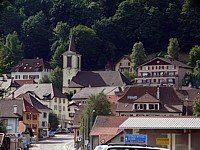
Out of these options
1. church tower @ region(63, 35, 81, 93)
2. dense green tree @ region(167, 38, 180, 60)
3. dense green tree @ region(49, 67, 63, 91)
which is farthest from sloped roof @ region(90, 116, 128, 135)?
dense green tree @ region(167, 38, 180, 60)

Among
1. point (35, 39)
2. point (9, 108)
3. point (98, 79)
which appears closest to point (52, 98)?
point (98, 79)

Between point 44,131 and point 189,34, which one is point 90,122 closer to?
point 44,131

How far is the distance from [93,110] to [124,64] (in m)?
80.1

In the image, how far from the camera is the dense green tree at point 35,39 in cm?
17350

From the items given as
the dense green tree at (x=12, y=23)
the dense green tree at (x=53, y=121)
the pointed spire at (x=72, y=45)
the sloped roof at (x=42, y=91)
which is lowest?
the dense green tree at (x=53, y=121)

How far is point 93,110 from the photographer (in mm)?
78938

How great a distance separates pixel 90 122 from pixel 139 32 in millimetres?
96119

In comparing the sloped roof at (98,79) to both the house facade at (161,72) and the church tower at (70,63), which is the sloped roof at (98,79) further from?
the house facade at (161,72)

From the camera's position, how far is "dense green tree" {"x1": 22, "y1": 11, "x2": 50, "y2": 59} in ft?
569

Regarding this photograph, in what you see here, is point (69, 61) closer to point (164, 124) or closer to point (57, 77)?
point (57, 77)

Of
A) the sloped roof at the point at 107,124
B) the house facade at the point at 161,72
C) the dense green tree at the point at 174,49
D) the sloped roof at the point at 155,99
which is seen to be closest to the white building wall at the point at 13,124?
the sloped roof at the point at 155,99

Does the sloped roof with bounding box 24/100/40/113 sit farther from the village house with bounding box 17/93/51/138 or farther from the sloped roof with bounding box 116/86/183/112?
the sloped roof with bounding box 116/86/183/112

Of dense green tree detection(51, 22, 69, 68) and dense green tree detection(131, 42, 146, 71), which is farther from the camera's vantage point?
dense green tree detection(51, 22, 69, 68)

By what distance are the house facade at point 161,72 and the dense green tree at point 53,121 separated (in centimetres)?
2914
